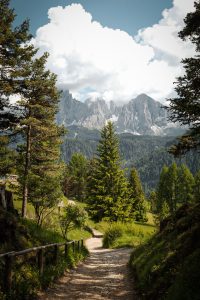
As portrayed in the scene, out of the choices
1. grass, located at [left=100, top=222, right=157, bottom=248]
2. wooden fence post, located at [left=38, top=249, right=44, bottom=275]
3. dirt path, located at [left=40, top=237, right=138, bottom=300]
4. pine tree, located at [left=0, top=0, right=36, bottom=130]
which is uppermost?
pine tree, located at [left=0, top=0, right=36, bottom=130]

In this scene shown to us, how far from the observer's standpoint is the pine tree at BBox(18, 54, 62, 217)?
2442 cm

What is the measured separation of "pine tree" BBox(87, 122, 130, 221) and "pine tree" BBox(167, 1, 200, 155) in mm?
26958

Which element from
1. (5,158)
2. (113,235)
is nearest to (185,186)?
(113,235)

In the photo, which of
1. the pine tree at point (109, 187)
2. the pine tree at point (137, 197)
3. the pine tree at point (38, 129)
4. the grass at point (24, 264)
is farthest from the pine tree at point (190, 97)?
the pine tree at point (137, 197)

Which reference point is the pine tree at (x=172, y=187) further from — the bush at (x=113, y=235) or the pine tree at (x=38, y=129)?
the pine tree at (x=38, y=129)

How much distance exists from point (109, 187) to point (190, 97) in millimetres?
29205

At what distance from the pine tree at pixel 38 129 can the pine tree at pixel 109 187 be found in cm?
1393

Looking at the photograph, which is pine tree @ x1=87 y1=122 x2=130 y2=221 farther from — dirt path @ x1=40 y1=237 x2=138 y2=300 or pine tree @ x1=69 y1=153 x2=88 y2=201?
pine tree @ x1=69 y1=153 x2=88 y2=201

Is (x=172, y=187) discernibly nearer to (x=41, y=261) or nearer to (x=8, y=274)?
(x=41, y=261)

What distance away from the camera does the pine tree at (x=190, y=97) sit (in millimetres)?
14867

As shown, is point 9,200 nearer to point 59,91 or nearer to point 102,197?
point 59,91

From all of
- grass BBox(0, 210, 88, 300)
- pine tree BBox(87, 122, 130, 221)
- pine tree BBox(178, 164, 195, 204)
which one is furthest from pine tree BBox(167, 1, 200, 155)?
pine tree BBox(178, 164, 195, 204)

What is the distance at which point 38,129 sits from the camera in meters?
24.8

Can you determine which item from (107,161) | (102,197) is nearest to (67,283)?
(102,197)
